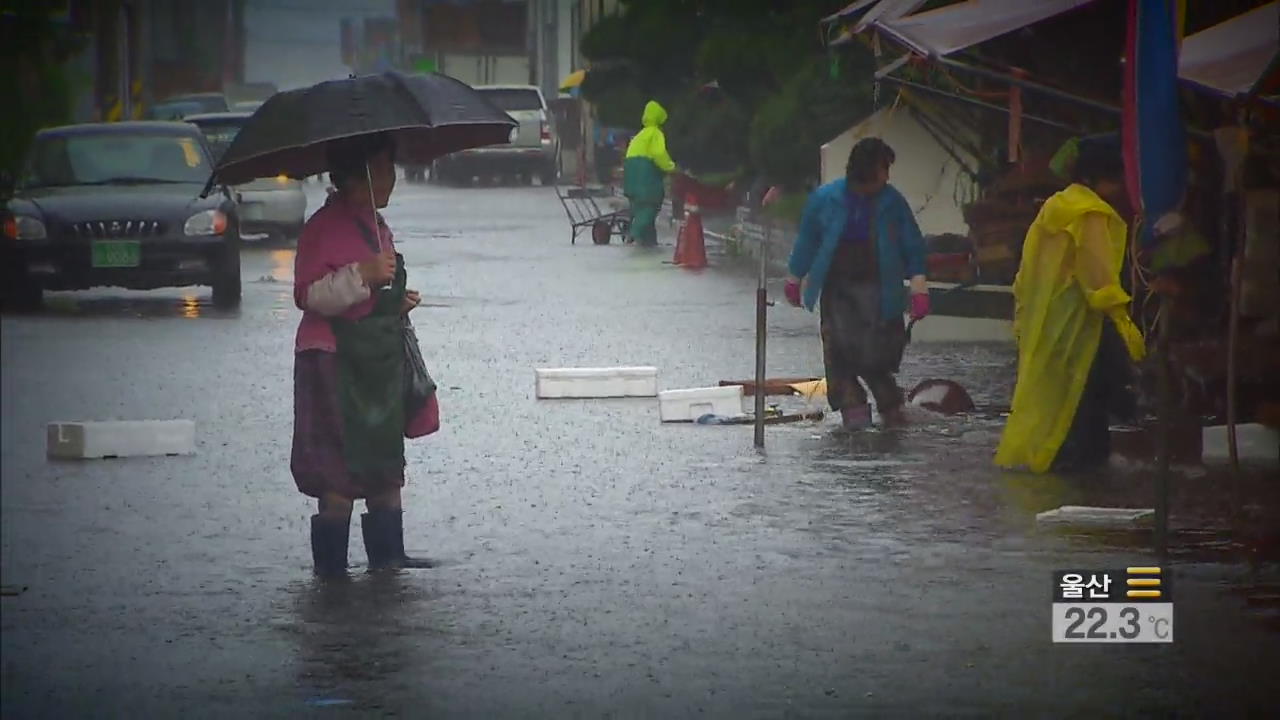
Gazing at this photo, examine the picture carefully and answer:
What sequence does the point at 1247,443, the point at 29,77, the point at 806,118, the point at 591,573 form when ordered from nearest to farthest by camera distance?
the point at 591,573 → the point at 1247,443 → the point at 806,118 → the point at 29,77

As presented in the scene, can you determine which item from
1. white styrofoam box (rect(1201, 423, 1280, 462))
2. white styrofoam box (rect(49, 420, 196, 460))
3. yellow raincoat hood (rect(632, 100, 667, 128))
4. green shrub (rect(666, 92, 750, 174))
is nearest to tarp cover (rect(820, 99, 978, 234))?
yellow raincoat hood (rect(632, 100, 667, 128))

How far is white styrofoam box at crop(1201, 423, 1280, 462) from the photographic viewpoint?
11664mm

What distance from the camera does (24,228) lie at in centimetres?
2105

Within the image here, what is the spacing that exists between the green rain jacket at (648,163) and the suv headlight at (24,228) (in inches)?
409

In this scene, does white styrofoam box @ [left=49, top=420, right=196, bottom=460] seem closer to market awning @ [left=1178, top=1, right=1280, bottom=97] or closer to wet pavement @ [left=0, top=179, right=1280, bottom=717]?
wet pavement @ [left=0, top=179, right=1280, bottom=717]

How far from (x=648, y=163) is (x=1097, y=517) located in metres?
20.6

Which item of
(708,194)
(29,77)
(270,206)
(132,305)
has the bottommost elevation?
(132,305)

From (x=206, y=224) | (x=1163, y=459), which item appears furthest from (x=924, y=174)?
(x=1163, y=459)

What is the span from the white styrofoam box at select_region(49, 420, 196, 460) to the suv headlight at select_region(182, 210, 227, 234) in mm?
9188

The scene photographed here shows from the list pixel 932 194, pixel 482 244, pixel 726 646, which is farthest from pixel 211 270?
pixel 726 646

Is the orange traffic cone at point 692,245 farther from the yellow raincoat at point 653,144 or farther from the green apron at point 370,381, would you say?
the green apron at point 370,381

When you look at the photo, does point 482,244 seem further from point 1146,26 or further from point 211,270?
point 1146,26

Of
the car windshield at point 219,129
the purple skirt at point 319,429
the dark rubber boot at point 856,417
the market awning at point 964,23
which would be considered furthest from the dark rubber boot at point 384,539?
the car windshield at point 219,129

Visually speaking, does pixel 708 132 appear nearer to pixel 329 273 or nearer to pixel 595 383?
pixel 595 383
